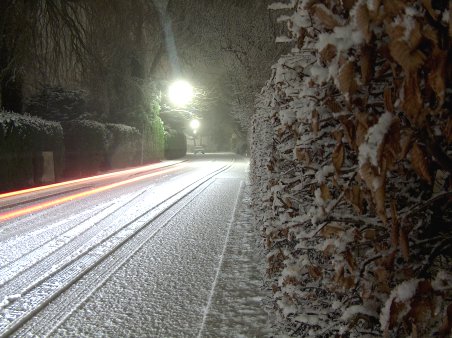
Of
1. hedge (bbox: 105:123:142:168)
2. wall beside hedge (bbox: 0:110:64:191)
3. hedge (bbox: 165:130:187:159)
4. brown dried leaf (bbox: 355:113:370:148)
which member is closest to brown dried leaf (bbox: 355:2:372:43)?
brown dried leaf (bbox: 355:113:370:148)

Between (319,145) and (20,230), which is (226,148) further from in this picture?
(319,145)

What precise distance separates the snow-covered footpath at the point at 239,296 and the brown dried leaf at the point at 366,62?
217 cm

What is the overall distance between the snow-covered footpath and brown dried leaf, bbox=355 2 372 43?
2.30 meters

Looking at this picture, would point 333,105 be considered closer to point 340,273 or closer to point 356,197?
point 356,197

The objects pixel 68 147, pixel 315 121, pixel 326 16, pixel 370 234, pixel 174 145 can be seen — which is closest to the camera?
pixel 326 16

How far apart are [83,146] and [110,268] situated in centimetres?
1477

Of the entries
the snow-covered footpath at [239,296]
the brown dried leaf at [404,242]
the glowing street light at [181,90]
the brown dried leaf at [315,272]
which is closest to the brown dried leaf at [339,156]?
the brown dried leaf at [404,242]

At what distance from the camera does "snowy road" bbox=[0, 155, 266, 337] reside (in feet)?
10.5

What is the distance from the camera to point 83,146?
18281 millimetres

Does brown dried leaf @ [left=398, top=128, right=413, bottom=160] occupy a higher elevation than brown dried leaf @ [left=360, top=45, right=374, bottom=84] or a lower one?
lower

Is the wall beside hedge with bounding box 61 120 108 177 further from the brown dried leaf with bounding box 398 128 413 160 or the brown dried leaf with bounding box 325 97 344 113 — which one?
the brown dried leaf with bounding box 398 128 413 160

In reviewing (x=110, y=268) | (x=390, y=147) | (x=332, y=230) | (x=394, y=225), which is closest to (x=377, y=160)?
(x=390, y=147)

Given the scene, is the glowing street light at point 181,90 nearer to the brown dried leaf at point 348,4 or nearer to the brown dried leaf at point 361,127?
the brown dried leaf at point 348,4

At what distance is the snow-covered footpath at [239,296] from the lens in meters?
3.06
